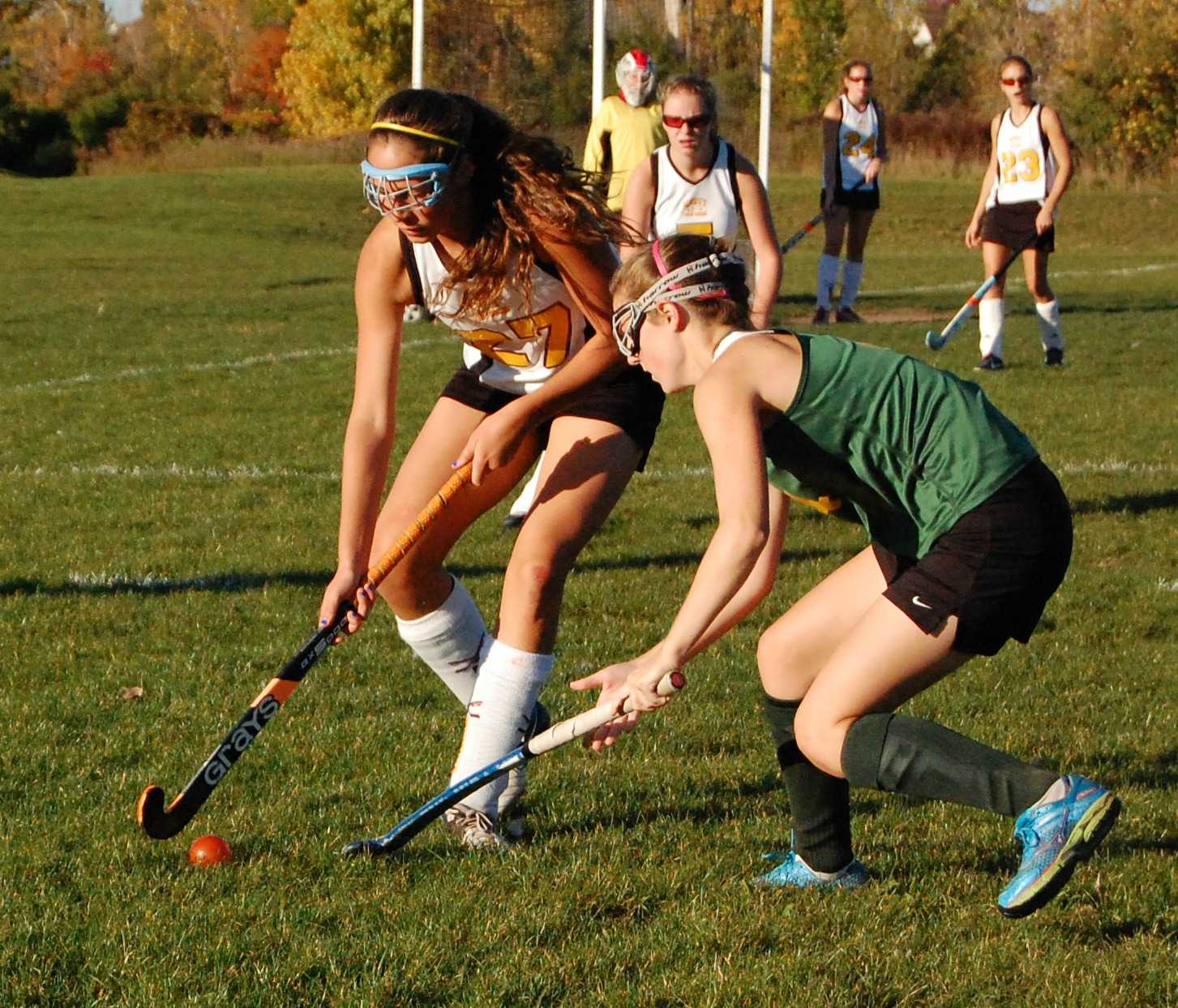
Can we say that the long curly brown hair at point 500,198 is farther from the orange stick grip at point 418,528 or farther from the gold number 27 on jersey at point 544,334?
the orange stick grip at point 418,528

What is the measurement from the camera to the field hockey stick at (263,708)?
3.91 meters

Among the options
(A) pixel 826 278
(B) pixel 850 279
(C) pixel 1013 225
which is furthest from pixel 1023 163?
(B) pixel 850 279

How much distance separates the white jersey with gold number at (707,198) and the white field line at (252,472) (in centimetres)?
145

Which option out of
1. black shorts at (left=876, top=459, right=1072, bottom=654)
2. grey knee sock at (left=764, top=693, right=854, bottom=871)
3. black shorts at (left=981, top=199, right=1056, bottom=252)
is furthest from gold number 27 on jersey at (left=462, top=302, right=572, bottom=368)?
black shorts at (left=981, top=199, right=1056, bottom=252)

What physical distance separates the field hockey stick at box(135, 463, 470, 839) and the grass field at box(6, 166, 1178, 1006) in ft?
0.32

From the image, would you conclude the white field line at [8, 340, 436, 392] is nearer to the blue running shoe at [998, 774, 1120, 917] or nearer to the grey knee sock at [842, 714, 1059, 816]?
the grey knee sock at [842, 714, 1059, 816]

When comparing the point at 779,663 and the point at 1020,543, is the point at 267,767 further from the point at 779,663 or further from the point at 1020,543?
the point at 1020,543

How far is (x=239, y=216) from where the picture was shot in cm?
2861

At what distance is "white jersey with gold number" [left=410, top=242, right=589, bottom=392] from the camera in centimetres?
408

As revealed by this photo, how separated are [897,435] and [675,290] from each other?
1.76 feet

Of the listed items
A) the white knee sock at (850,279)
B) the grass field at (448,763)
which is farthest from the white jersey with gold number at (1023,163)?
the white knee sock at (850,279)

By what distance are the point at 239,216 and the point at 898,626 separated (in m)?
26.6

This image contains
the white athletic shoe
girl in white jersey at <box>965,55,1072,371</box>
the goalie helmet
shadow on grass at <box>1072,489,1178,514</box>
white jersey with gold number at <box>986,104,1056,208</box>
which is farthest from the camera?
white jersey with gold number at <box>986,104,1056,208</box>

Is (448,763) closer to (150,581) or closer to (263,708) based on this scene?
(263,708)
